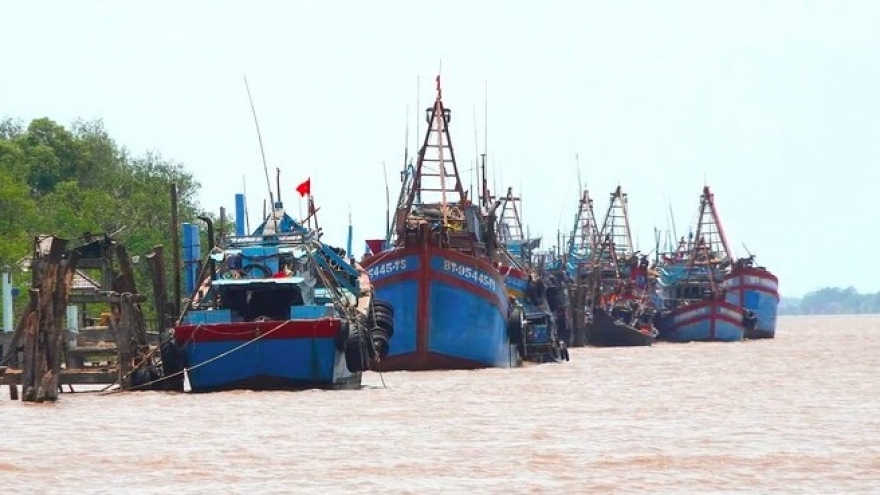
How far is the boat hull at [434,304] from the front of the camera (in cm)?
6794

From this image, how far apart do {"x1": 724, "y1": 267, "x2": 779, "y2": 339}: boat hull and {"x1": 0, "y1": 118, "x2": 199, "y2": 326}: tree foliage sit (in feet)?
147

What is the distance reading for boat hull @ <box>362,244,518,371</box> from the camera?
223 ft

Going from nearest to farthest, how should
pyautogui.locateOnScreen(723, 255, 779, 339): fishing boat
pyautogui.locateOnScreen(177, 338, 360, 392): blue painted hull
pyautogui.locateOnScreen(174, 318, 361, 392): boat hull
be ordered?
1. pyautogui.locateOnScreen(174, 318, 361, 392): boat hull
2. pyautogui.locateOnScreen(177, 338, 360, 392): blue painted hull
3. pyautogui.locateOnScreen(723, 255, 779, 339): fishing boat

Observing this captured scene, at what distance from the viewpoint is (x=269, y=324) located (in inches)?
2008

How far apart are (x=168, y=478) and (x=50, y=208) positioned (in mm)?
74592

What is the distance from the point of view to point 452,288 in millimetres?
68312

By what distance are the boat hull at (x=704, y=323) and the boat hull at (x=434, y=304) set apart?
64.9 m

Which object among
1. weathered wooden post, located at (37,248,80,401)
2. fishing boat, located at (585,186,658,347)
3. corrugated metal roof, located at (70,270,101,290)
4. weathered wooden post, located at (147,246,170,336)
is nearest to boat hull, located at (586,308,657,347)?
fishing boat, located at (585,186,658,347)

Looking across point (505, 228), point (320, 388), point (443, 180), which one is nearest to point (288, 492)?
point (320, 388)

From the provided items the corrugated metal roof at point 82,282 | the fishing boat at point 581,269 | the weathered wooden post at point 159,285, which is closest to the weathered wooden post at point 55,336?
the corrugated metal roof at point 82,282

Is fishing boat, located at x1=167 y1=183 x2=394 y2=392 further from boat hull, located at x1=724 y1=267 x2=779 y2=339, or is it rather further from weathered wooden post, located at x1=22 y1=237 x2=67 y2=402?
boat hull, located at x1=724 y1=267 x2=779 y2=339

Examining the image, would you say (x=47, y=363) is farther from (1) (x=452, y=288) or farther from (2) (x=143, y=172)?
(2) (x=143, y=172)

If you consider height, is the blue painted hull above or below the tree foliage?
below

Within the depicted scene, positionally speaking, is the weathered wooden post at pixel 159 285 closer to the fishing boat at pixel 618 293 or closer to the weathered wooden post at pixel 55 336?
the weathered wooden post at pixel 55 336
